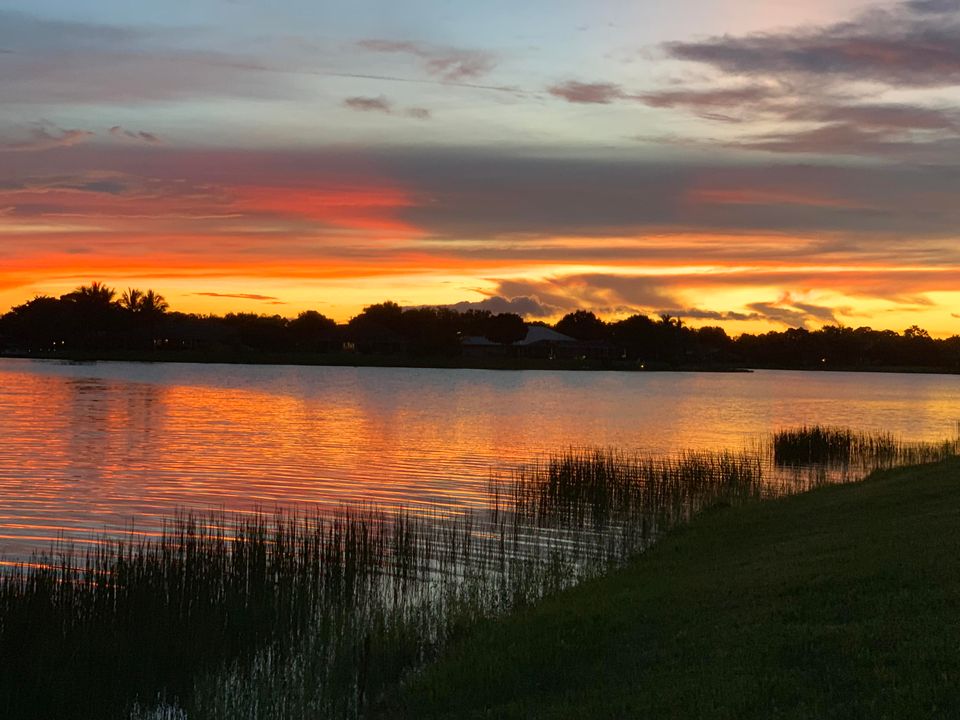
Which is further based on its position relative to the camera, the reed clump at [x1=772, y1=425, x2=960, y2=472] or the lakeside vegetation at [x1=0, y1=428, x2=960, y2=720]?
the reed clump at [x1=772, y1=425, x2=960, y2=472]

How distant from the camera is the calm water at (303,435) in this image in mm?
30266

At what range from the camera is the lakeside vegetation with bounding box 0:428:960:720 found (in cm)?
1237

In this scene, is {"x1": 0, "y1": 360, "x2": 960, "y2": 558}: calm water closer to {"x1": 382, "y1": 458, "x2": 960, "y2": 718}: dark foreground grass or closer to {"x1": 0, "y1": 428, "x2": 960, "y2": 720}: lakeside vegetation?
{"x1": 0, "y1": 428, "x2": 960, "y2": 720}: lakeside vegetation

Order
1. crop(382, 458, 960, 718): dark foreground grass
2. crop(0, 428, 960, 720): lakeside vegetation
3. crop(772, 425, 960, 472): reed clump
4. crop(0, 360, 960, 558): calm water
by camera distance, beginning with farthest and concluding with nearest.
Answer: crop(772, 425, 960, 472): reed clump → crop(0, 360, 960, 558): calm water → crop(0, 428, 960, 720): lakeside vegetation → crop(382, 458, 960, 718): dark foreground grass

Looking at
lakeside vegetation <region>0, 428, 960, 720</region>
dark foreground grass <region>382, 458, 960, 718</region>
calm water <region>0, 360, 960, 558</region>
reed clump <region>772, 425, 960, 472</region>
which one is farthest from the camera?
reed clump <region>772, 425, 960, 472</region>

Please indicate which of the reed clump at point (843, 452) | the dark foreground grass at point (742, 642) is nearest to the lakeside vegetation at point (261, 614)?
the dark foreground grass at point (742, 642)

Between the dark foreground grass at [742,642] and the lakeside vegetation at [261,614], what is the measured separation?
1.20 meters

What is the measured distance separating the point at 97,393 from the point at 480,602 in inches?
2917

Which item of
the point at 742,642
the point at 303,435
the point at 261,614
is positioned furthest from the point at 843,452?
the point at 742,642

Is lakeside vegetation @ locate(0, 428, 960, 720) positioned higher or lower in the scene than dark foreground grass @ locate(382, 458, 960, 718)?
lower

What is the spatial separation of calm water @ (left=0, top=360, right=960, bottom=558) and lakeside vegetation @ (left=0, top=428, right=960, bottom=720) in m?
7.11

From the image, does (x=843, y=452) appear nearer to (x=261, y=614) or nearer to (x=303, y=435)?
(x=303, y=435)

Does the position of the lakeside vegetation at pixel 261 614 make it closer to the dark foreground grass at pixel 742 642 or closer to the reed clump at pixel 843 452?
the dark foreground grass at pixel 742 642

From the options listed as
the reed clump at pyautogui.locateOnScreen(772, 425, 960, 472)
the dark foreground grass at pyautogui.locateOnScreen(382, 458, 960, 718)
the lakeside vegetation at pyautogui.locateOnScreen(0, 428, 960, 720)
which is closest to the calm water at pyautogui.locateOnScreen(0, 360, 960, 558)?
the reed clump at pyautogui.locateOnScreen(772, 425, 960, 472)
